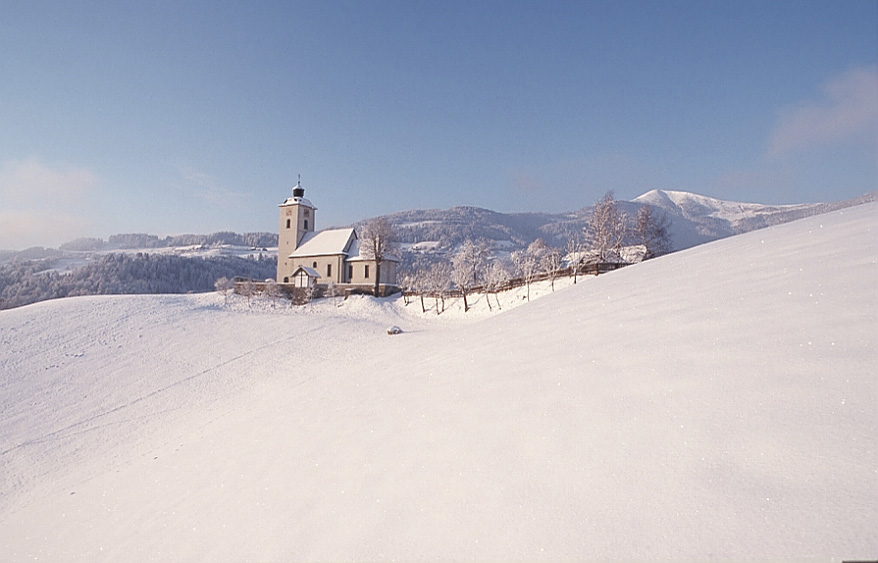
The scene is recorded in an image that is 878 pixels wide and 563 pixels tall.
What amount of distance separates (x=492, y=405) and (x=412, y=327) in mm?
31815

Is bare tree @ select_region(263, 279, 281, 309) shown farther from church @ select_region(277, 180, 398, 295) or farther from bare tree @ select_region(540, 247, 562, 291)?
bare tree @ select_region(540, 247, 562, 291)

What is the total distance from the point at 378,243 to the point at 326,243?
32.0 feet

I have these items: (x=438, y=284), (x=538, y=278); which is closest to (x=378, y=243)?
(x=438, y=284)

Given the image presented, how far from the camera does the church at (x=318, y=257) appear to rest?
51688 millimetres

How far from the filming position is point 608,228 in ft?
125

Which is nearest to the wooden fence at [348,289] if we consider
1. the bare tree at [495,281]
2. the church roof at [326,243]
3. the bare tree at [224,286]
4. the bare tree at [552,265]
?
the bare tree at [552,265]

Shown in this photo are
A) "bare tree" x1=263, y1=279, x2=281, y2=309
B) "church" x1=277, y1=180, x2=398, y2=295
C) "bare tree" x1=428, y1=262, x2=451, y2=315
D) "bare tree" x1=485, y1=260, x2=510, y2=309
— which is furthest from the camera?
"church" x1=277, y1=180, x2=398, y2=295

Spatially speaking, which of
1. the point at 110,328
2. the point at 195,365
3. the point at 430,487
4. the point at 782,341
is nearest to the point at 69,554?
the point at 430,487

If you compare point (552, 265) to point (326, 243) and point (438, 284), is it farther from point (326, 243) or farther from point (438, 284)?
point (326, 243)

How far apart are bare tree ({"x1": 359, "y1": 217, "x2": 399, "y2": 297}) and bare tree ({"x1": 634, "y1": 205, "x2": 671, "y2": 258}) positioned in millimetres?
28731

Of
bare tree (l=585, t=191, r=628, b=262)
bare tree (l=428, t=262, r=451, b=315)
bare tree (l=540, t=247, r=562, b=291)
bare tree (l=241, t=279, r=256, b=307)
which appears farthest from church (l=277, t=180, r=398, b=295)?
bare tree (l=585, t=191, r=628, b=262)

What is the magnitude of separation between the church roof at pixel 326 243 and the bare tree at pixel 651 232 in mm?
35357

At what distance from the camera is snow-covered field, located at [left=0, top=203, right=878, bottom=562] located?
2.17 meters

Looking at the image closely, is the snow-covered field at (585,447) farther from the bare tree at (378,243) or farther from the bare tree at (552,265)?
the bare tree at (378,243)
